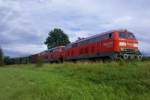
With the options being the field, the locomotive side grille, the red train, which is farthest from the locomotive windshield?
the field

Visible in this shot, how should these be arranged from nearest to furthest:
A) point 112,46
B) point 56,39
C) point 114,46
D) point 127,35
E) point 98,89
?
point 98,89 < point 114,46 < point 112,46 < point 127,35 < point 56,39

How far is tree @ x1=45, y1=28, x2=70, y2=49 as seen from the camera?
89.5 metres

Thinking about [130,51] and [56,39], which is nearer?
[130,51]

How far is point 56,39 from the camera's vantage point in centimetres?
8919

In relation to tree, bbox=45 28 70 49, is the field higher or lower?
lower

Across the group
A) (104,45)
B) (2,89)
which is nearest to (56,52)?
(104,45)

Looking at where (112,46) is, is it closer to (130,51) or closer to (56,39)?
(130,51)

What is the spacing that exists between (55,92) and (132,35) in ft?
51.2

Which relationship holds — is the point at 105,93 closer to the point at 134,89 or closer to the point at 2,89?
the point at 134,89

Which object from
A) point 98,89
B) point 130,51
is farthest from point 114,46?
point 98,89

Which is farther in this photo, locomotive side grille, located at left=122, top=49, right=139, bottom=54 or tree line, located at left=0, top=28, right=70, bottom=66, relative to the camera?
tree line, located at left=0, top=28, right=70, bottom=66

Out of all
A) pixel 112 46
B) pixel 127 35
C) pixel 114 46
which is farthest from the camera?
pixel 127 35

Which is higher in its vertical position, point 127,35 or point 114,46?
point 127,35

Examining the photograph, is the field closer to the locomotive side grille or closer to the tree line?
the locomotive side grille
